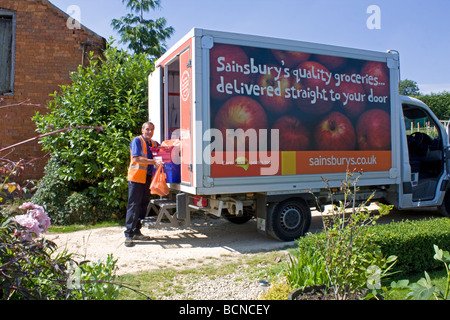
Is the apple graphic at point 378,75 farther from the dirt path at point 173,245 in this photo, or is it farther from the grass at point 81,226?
the grass at point 81,226

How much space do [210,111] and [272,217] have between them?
2.01 meters

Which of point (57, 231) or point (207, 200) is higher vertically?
point (207, 200)

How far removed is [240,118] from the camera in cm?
571

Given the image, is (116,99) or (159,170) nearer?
(159,170)

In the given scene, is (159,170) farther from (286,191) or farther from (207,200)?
(286,191)

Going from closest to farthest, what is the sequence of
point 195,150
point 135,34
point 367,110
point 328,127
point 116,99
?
point 195,150, point 328,127, point 367,110, point 116,99, point 135,34

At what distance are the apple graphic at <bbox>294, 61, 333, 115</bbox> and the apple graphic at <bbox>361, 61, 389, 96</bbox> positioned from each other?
86cm

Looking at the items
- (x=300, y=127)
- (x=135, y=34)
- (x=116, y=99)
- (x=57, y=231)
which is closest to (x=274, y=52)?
(x=300, y=127)

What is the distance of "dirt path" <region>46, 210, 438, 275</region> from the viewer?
5.29 metres

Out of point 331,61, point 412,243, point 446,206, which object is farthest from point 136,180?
point 446,206

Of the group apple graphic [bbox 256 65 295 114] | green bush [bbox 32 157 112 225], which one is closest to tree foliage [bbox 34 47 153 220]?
green bush [bbox 32 157 112 225]

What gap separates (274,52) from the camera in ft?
19.8

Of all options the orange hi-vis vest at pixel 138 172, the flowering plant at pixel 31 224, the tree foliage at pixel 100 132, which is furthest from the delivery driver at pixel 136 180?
the flowering plant at pixel 31 224

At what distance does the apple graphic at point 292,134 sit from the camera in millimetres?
6039
